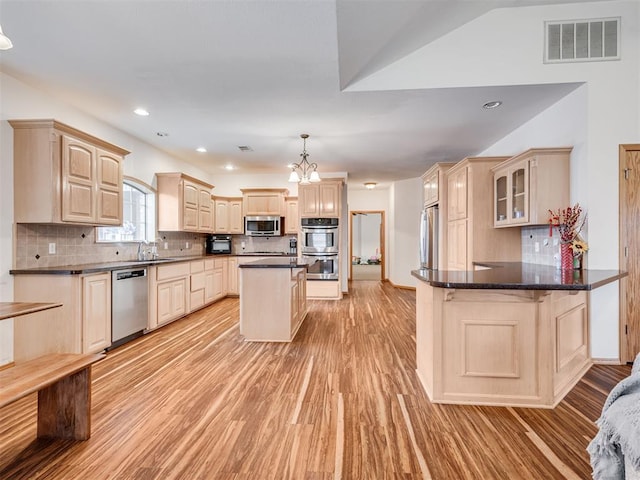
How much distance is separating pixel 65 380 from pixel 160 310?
2354 mm

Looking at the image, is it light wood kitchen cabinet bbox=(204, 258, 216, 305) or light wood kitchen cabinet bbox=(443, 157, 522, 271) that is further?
light wood kitchen cabinet bbox=(204, 258, 216, 305)

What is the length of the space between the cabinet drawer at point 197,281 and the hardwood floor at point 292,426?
5.94 feet

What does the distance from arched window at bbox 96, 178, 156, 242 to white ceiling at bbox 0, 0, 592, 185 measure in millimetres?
762

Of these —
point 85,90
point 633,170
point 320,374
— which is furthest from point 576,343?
point 85,90

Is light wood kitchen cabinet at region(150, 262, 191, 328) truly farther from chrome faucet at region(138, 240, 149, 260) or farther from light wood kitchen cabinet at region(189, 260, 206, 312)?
chrome faucet at region(138, 240, 149, 260)

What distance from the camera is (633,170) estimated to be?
2893 mm

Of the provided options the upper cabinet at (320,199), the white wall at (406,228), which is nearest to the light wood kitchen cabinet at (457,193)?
the upper cabinet at (320,199)

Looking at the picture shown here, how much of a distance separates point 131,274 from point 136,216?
150 cm

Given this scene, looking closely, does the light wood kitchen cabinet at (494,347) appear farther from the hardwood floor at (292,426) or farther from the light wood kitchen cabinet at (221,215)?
the light wood kitchen cabinet at (221,215)

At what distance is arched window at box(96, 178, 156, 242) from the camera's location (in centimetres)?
426

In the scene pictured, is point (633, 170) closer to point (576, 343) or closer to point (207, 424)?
point (576, 343)

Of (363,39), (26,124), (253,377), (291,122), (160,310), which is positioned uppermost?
(363,39)

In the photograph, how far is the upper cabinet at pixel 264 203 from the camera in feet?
20.8

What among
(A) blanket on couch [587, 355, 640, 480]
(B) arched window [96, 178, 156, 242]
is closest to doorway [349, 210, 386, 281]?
(B) arched window [96, 178, 156, 242]
